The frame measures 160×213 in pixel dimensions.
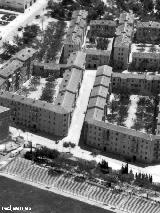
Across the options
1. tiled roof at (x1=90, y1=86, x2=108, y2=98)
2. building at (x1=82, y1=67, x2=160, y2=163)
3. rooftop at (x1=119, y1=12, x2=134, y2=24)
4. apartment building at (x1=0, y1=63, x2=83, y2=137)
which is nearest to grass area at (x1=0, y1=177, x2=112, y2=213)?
building at (x1=82, y1=67, x2=160, y2=163)

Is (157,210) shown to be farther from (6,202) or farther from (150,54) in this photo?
(150,54)

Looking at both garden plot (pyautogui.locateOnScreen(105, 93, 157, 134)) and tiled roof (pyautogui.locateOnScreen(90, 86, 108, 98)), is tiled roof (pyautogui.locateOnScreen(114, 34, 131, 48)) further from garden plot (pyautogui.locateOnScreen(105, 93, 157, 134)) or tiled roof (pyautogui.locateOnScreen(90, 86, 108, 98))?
tiled roof (pyautogui.locateOnScreen(90, 86, 108, 98))

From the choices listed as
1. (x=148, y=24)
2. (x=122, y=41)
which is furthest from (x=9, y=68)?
(x=148, y=24)

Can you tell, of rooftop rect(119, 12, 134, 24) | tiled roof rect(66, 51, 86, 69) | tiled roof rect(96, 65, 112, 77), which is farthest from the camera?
rooftop rect(119, 12, 134, 24)

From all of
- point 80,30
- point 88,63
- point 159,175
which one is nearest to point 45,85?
point 88,63

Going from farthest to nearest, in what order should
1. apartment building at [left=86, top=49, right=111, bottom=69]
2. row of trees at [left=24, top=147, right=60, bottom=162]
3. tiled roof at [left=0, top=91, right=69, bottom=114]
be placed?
1. apartment building at [left=86, top=49, right=111, bottom=69]
2. tiled roof at [left=0, top=91, right=69, bottom=114]
3. row of trees at [left=24, top=147, right=60, bottom=162]

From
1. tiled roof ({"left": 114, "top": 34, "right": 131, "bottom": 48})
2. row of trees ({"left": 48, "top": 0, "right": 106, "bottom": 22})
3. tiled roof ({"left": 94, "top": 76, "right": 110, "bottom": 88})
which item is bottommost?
row of trees ({"left": 48, "top": 0, "right": 106, "bottom": 22})
